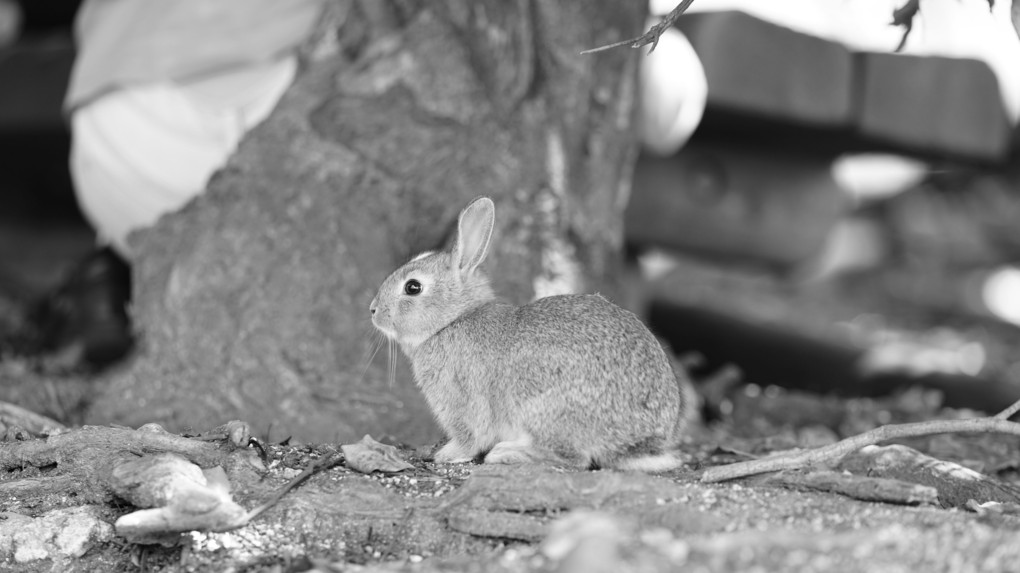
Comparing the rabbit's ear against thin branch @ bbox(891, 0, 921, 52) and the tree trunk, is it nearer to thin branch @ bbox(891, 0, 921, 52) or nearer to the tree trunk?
the tree trunk

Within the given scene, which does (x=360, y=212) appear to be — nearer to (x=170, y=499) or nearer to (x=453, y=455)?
(x=453, y=455)

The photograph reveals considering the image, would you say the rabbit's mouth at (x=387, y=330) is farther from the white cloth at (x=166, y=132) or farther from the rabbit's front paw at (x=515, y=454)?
the white cloth at (x=166, y=132)

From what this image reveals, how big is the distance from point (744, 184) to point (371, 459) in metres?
5.72

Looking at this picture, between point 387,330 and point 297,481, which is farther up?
point 387,330

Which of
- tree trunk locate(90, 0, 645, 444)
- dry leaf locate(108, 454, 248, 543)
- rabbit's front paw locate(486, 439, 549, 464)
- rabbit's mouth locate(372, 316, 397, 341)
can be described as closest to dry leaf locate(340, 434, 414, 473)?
rabbit's front paw locate(486, 439, 549, 464)

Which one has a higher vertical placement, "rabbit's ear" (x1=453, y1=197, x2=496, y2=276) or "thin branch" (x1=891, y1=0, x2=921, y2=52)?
"thin branch" (x1=891, y1=0, x2=921, y2=52)

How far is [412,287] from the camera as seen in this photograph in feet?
13.6

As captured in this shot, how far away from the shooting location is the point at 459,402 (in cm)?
393

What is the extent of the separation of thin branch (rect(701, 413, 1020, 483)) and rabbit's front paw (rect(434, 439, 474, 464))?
813 mm

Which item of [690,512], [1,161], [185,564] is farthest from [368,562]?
[1,161]

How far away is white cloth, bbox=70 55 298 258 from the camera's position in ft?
19.5

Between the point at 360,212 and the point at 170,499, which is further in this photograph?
the point at 360,212

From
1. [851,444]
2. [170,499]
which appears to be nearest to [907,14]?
[851,444]

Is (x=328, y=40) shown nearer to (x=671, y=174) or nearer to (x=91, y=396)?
(x=91, y=396)
